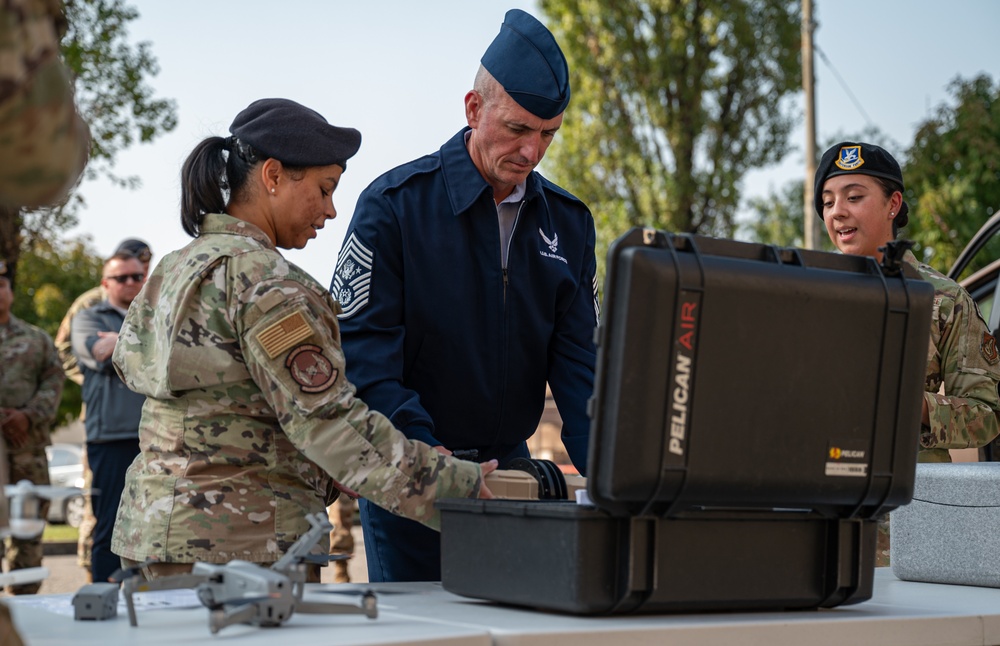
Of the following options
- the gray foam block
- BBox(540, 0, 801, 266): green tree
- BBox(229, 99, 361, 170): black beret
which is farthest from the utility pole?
BBox(229, 99, 361, 170): black beret

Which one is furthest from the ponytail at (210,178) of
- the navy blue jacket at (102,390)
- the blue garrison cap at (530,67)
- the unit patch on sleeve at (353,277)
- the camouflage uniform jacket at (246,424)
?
the navy blue jacket at (102,390)

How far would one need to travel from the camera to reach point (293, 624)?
1813 mm

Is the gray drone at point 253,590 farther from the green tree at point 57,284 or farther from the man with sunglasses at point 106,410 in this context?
the green tree at point 57,284

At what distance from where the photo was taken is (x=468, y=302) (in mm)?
3062

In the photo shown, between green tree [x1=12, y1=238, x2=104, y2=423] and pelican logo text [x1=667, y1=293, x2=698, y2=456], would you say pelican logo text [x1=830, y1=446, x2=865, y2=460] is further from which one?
green tree [x1=12, y1=238, x2=104, y2=423]

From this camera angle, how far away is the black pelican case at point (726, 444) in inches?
73.1

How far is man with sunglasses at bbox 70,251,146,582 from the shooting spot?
6.61 metres

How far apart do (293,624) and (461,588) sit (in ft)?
1.27

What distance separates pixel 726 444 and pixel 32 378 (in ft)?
20.8

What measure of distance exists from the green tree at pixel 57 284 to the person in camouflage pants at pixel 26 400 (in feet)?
41.1

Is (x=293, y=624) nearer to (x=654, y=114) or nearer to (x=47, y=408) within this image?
(x=47, y=408)

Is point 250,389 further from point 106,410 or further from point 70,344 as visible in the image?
point 70,344

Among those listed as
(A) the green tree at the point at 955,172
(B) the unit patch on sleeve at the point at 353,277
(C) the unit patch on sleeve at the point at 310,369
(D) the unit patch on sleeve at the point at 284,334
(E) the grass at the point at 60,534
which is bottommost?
(E) the grass at the point at 60,534

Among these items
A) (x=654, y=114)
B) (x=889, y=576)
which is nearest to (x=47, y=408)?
(x=889, y=576)
